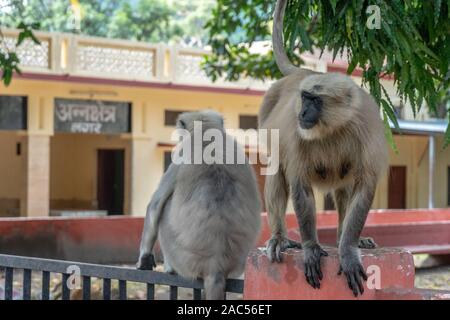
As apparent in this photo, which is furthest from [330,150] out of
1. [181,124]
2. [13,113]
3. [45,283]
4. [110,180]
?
A: [110,180]

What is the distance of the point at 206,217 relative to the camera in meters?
3.94

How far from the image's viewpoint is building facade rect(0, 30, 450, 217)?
13508 mm

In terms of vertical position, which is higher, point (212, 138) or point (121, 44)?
point (121, 44)

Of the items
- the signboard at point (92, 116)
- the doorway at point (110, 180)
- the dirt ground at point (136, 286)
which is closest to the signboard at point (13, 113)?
the signboard at point (92, 116)

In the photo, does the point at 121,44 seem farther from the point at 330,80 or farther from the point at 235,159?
the point at 330,80

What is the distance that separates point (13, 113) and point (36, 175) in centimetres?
120

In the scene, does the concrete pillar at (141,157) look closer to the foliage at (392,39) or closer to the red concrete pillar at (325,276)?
the foliage at (392,39)

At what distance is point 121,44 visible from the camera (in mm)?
13656

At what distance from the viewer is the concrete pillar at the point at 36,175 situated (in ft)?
45.6

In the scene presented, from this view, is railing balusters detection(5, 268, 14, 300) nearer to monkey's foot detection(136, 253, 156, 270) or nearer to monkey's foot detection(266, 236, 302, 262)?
monkey's foot detection(136, 253, 156, 270)

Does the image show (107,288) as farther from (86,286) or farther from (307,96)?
(307,96)

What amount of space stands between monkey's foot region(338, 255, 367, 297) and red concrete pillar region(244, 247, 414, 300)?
0.9 inches

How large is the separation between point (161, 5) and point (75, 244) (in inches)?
627

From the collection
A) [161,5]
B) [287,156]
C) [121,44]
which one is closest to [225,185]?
[287,156]
